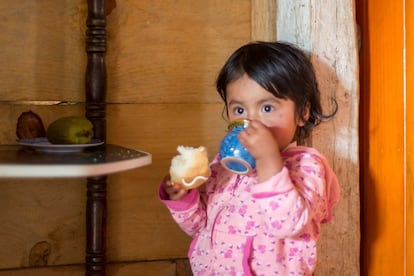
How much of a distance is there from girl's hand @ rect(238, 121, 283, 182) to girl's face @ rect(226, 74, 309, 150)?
0.10 meters

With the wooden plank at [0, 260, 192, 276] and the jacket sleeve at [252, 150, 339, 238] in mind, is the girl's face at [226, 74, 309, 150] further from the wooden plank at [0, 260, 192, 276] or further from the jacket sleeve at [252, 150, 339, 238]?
the wooden plank at [0, 260, 192, 276]

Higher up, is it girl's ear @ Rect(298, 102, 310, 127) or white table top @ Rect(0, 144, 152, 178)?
girl's ear @ Rect(298, 102, 310, 127)

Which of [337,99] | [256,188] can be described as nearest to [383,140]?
[337,99]

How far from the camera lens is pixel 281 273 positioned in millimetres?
993

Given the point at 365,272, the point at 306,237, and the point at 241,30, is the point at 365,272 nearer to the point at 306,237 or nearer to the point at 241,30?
the point at 306,237

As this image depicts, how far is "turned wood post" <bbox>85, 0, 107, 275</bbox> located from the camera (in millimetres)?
1225

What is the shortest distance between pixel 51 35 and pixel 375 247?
0.91m

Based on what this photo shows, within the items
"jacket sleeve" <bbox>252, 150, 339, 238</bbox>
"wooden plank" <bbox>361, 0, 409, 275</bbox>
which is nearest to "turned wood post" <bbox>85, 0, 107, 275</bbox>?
"jacket sleeve" <bbox>252, 150, 339, 238</bbox>

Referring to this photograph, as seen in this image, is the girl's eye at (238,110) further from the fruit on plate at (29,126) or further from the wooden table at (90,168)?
the fruit on plate at (29,126)

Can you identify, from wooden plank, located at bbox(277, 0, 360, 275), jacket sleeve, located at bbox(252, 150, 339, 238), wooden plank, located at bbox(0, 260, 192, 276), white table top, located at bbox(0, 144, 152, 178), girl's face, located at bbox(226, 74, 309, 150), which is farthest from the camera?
wooden plank, located at bbox(0, 260, 192, 276)

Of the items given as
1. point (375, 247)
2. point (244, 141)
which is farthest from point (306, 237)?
point (375, 247)

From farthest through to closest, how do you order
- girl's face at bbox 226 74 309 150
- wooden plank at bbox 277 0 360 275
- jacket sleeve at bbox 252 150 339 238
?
wooden plank at bbox 277 0 360 275, girl's face at bbox 226 74 309 150, jacket sleeve at bbox 252 150 339 238

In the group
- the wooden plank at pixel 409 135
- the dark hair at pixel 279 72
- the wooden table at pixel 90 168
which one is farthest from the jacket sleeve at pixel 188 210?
the wooden plank at pixel 409 135

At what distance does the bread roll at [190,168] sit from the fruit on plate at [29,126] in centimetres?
44
